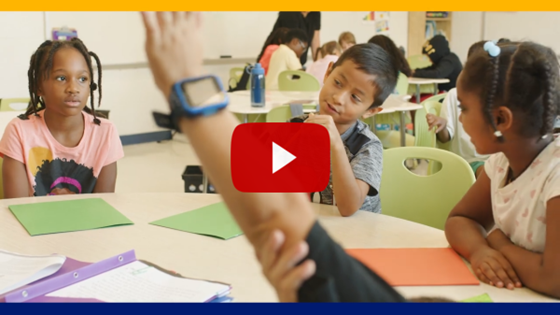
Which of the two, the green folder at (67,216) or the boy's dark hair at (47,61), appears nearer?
the boy's dark hair at (47,61)

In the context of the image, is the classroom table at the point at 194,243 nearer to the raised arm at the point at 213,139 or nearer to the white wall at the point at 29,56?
the white wall at the point at 29,56

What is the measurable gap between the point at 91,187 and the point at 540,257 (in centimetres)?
74

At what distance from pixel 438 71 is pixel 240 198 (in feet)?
11.0

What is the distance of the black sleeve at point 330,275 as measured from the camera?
157 mm

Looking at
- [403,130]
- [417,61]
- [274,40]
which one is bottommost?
[403,130]

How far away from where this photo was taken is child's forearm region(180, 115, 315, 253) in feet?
0.44

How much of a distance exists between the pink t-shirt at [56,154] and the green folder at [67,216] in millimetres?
81

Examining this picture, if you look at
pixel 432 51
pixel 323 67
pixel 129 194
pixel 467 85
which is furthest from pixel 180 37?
pixel 432 51

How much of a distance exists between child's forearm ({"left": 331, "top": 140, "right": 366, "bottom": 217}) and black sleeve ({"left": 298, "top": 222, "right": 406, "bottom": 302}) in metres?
0.46

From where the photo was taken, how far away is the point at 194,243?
2.15 feet

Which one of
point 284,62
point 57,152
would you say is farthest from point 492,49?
point 284,62

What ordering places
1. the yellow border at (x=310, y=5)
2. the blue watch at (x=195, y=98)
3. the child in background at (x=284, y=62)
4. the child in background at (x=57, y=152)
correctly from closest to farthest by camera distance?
the blue watch at (x=195, y=98)
the yellow border at (x=310, y=5)
the child in background at (x=57, y=152)
the child in background at (x=284, y=62)

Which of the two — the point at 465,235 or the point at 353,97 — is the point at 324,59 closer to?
the point at 353,97

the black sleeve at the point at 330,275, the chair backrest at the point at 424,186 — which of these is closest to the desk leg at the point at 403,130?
the chair backrest at the point at 424,186
